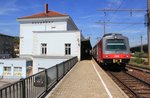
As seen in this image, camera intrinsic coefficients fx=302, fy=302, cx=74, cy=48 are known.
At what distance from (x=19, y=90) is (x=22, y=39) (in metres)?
55.6

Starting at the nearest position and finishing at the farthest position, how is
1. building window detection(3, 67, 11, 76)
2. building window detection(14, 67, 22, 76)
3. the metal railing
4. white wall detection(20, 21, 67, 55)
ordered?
the metal railing < building window detection(14, 67, 22, 76) < building window detection(3, 67, 11, 76) < white wall detection(20, 21, 67, 55)

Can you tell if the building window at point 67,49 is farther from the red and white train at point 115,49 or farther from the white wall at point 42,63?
the red and white train at point 115,49

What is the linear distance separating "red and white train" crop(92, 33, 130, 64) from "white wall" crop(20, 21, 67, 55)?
35147 mm

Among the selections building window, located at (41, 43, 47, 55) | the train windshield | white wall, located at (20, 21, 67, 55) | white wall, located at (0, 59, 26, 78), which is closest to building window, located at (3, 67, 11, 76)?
white wall, located at (0, 59, 26, 78)

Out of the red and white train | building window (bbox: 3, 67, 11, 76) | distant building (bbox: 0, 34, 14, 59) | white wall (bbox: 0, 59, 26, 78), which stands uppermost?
distant building (bbox: 0, 34, 14, 59)

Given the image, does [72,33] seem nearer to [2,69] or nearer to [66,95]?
[2,69]

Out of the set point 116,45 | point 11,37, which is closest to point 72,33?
point 116,45

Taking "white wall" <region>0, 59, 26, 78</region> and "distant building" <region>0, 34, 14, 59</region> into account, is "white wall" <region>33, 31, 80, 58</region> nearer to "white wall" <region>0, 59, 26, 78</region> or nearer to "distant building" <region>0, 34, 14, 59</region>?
"white wall" <region>0, 59, 26, 78</region>

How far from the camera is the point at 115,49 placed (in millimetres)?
25781

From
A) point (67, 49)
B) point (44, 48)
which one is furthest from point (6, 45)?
point (67, 49)

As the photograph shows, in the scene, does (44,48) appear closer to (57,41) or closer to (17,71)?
(57,41)

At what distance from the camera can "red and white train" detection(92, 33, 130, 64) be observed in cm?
2552

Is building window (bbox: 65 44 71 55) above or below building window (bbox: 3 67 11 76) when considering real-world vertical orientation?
above

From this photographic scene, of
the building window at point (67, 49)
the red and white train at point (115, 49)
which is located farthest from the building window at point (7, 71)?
the red and white train at point (115, 49)
